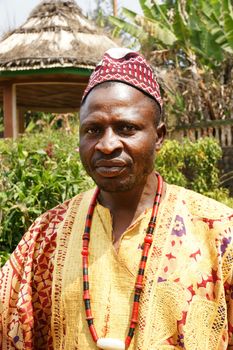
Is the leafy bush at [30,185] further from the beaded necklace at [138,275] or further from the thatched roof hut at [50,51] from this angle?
the thatched roof hut at [50,51]

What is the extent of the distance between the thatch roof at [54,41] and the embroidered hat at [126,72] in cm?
739

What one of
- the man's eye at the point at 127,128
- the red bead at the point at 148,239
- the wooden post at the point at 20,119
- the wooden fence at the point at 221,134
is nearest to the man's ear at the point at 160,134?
the man's eye at the point at 127,128

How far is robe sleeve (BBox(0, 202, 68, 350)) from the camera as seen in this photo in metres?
2.01

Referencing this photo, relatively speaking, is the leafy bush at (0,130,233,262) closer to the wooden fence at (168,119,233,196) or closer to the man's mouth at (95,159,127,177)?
the man's mouth at (95,159,127,177)

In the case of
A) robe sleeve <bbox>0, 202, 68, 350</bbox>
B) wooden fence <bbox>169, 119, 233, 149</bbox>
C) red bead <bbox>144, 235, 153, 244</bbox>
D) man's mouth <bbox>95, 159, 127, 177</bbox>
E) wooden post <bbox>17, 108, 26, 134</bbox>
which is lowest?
robe sleeve <bbox>0, 202, 68, 350</bbox>

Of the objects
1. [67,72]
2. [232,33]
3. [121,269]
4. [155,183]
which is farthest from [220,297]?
[232,33]

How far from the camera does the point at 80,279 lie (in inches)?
76.4

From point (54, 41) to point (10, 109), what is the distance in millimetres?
1466

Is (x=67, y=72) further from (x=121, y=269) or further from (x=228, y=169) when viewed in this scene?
(x=121, y=269)

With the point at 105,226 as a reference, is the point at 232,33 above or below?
→ above

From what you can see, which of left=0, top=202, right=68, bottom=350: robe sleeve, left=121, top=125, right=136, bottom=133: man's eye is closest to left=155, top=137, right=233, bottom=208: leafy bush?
left=0, top=202, right=68, bottom=350: robe sleeve

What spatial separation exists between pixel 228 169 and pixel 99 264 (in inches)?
433

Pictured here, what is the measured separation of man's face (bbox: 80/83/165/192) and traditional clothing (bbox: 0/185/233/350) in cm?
21

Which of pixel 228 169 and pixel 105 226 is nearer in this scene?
pixel 105 226
